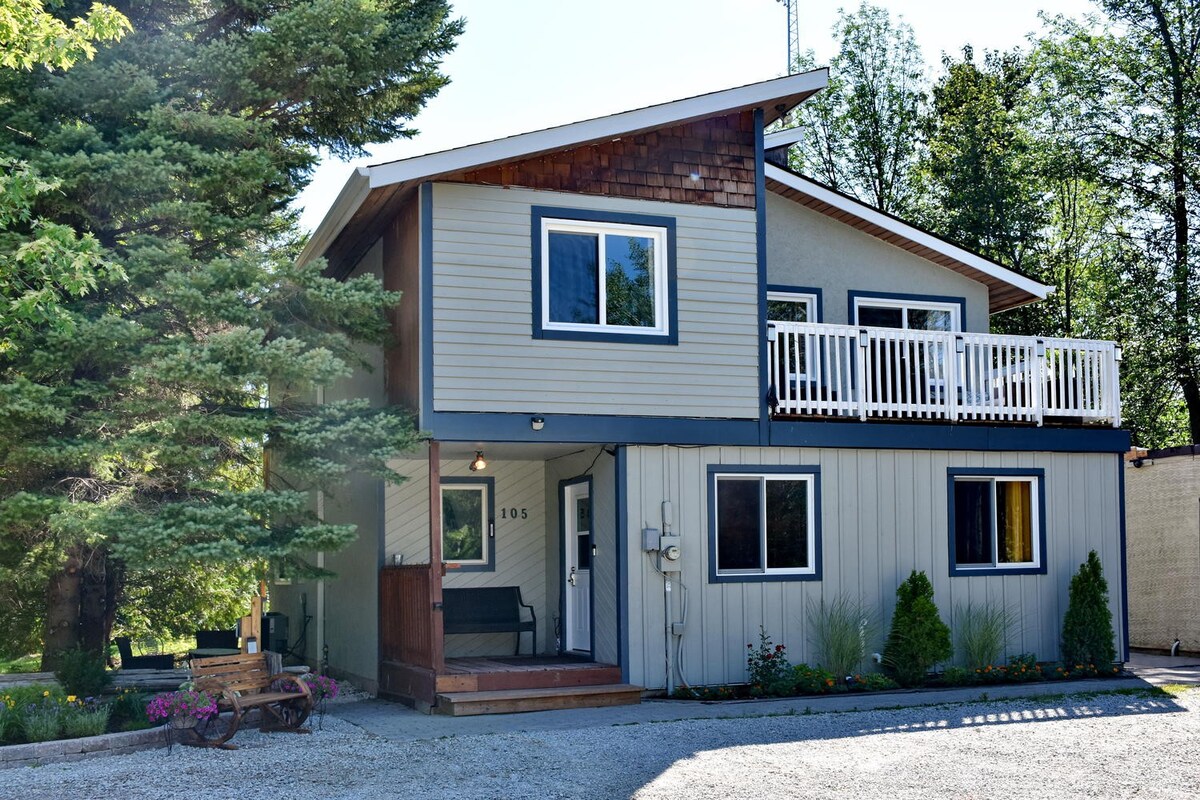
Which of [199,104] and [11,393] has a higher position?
[199,104]

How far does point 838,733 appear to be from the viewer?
11.0 metres

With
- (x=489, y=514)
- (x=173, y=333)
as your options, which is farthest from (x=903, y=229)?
(x=173, y=333)

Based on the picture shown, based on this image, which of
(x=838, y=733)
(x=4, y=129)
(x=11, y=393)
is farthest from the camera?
(x=4, y=129)

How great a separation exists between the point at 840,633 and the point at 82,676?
7.84m

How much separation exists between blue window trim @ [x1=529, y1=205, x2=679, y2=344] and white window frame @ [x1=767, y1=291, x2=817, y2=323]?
3245mm

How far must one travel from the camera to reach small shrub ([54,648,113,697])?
12195 millimetres

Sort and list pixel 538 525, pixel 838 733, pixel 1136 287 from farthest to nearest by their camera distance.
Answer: pixel 1136 287 → pixel 538 525 → pixel 838 733

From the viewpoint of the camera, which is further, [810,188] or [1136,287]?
[1136,287]

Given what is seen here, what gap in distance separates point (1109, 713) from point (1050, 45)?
1859 cm

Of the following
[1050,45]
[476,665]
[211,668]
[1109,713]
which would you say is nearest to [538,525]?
[476,665]

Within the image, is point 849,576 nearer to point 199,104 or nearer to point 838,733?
point 838,733

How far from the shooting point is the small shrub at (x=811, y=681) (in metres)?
13.7

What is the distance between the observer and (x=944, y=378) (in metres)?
15.6

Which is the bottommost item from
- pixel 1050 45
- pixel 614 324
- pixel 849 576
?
pixel 849 576
